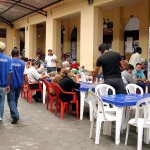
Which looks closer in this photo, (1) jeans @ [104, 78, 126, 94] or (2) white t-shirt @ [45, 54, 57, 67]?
(1) jeans @ [104, 78, 126, 94]

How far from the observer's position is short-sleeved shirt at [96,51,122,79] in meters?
6.53

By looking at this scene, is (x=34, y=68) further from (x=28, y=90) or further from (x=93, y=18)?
(x=93, y=18)

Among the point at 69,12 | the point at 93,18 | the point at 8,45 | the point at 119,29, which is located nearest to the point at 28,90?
the point at 93,18

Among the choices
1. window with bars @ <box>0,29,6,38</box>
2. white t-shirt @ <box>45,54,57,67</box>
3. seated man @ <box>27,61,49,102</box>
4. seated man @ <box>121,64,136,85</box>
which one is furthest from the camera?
window with bars @ <box>0,29,6,38</box>

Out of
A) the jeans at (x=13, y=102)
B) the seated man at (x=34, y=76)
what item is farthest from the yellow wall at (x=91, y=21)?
the jeans at (x=13, y=102)

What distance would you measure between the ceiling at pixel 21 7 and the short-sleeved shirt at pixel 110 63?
8.16 m

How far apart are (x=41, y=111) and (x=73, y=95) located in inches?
53.3

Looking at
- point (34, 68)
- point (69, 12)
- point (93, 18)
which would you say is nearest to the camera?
point (34, 68)

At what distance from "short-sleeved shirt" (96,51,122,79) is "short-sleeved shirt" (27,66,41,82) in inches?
128

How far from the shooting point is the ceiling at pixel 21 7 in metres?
15.1

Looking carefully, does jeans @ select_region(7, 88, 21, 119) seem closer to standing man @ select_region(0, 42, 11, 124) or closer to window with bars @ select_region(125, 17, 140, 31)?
standing man @ select_region(0, 42, 11, 124)

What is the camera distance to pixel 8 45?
23.6 metres

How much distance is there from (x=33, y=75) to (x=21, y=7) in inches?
334

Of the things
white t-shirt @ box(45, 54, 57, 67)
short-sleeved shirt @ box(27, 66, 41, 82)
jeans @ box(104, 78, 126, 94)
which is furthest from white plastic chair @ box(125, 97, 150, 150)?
white t-shirt @ box(45, 54, 57, 67)
